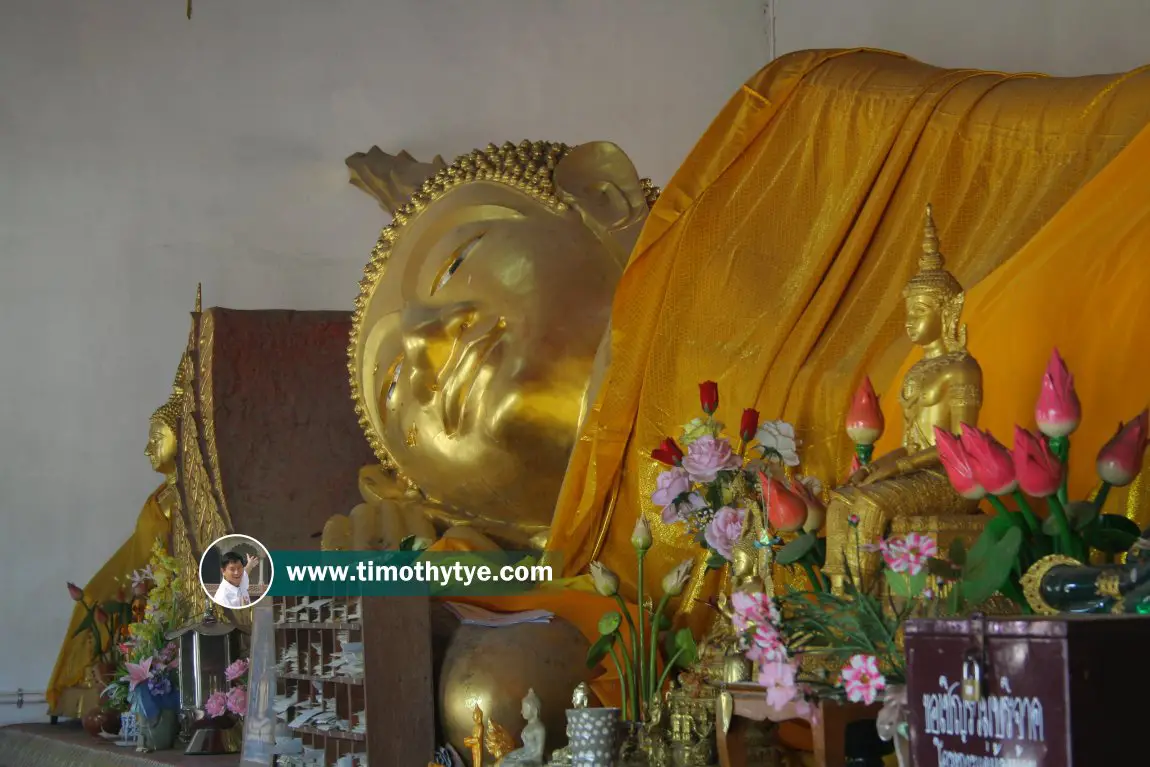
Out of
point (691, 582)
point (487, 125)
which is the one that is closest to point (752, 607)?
point (691, 582)

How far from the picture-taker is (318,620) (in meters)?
3.20

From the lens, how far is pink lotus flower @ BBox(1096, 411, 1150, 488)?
6.09 feet

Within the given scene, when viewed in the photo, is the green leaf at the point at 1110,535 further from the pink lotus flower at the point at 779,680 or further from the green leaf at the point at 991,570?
the pink lotus flower at the point at 779,680

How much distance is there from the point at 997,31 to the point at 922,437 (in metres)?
2.20

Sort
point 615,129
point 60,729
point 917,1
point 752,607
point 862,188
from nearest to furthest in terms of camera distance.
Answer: point 752,607, point 862,188, point 917,1, point 60,729, point 615,129

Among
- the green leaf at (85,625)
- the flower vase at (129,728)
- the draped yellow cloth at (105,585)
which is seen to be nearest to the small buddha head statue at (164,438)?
the draped yellow cloth at (105,585)

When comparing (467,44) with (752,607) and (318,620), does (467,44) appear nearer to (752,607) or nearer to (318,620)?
(318,620)

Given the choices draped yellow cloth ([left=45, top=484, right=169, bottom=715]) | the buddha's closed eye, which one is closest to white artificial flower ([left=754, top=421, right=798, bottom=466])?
the buddha's closed eye

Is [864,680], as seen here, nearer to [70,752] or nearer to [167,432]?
[70,752]

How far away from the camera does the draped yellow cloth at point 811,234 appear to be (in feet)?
10.2

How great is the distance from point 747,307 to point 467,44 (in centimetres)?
240

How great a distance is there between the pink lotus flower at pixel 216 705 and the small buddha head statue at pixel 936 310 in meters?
2.14

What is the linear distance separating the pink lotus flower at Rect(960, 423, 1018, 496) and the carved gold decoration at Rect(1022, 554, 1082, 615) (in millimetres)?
97

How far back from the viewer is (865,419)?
2340 mm
